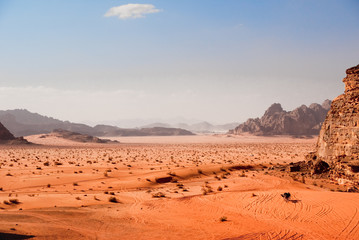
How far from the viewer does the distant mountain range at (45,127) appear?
129375 mm

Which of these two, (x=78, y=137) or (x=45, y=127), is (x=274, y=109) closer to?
(x=78, y=137)

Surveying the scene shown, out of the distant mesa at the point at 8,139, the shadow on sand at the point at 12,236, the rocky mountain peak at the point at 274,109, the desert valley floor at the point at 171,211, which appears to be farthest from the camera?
the rocky mountain peak at the point at 274,109

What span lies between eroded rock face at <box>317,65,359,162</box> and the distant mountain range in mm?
126314

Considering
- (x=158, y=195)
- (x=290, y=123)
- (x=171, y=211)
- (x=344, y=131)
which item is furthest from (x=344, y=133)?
(x=290, y=123)

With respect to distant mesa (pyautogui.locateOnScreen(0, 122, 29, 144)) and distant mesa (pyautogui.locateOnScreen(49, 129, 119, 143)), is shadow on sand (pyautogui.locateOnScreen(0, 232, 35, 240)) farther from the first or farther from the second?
distant mesa (pyautogui.locateOnScreen(49, 129, 119, 143))

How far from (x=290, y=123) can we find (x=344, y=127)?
325ft

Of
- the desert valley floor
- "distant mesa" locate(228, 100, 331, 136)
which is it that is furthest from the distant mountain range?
the desert valley floor

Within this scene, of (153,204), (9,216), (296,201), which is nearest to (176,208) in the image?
(153,204)

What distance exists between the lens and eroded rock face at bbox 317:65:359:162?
16.9 m

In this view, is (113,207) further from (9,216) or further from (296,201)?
(296,201)

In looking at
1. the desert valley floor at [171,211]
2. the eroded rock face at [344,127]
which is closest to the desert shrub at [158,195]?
the desert valley floor at [171,211]

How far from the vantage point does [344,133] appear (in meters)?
17.7

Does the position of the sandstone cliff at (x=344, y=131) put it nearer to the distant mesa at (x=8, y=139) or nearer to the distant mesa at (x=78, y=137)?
the distant mesa at (x=8, y=139)

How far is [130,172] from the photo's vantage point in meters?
23.0
